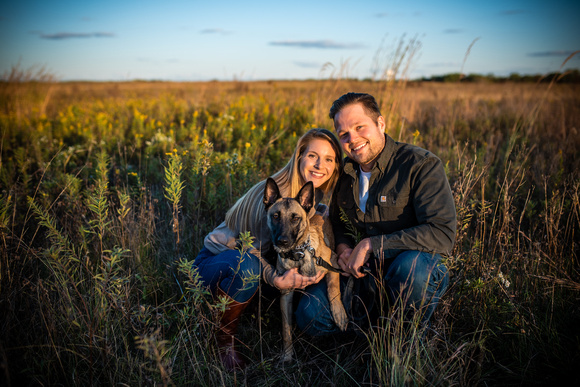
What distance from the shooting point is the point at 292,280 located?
2654 mm

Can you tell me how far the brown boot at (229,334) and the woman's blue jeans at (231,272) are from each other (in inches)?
2.2

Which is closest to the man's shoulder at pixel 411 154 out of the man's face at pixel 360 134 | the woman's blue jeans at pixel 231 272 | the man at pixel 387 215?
the man at pixel 387 215

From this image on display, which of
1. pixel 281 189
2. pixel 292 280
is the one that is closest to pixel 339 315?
pixel 292 280

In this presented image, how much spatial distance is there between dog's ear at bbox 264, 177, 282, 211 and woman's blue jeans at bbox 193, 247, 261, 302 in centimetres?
50

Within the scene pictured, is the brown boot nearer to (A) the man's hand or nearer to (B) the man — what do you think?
(B) the man

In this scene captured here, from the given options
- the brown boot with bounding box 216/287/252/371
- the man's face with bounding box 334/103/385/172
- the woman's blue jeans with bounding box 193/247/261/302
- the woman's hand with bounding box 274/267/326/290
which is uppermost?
the man's face with bounding box 334/103/385/172

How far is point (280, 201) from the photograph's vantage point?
2811 mm

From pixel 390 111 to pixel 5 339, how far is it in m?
5.36

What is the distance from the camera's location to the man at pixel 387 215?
230cm

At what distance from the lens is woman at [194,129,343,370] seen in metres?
2.43

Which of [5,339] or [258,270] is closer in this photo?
[5,339]

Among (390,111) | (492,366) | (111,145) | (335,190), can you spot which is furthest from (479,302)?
(111,145)

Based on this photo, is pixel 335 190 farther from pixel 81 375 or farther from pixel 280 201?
pixel 81 375

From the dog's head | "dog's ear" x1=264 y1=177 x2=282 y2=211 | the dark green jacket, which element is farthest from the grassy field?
"dog's ear" x1=264 y1=177 x2=282 y2=211
